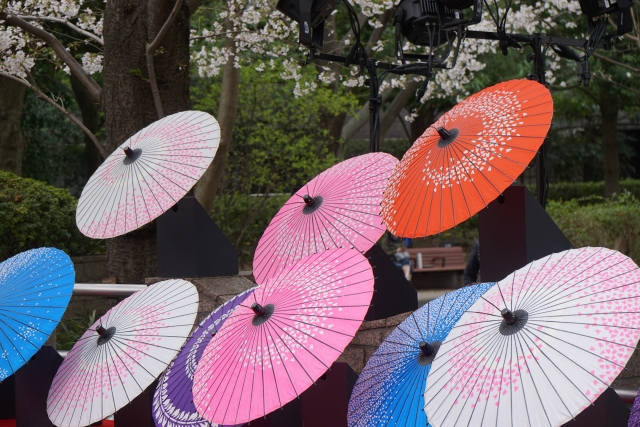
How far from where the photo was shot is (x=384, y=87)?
14242mm

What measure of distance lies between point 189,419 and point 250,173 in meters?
9.57

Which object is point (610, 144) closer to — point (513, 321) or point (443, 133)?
point (443, 133)

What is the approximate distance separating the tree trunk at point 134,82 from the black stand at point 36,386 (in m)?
1.75

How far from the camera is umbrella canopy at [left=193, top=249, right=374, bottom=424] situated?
117 inches

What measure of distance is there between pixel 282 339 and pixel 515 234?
135 centimetres

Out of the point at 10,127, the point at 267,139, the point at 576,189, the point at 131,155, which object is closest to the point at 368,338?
the point at 131,155

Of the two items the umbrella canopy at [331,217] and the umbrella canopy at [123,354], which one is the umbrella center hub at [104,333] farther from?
the umbrella canopy at [331,217]

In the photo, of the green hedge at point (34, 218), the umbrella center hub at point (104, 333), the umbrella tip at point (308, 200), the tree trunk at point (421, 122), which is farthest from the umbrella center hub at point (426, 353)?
the tree trunk at point (421, 122)

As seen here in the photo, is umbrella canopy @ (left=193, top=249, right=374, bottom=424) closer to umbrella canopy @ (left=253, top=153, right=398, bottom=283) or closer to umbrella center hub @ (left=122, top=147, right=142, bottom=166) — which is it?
umbrella canopy @ (left=253, top=153, right=398, bottom=283)

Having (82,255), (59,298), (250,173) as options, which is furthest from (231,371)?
(250,173)

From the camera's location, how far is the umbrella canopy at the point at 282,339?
9.77ft

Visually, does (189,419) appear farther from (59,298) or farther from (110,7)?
(110,7)

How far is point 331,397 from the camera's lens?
3668 millimetres

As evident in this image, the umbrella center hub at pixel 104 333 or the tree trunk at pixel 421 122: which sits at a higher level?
the tree trunk at pixel 421 122
